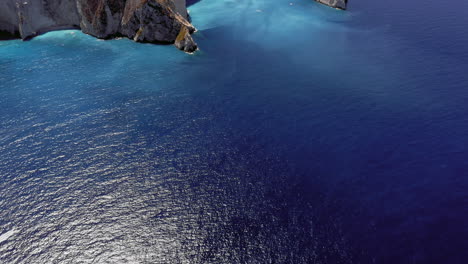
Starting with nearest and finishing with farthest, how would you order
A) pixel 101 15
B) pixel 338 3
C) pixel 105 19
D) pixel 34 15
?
1. pixel 101 15
2. pixel 105 19
3. pixel 34 15
4. pixel 338 3

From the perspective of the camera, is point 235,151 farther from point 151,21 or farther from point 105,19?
point 105,19

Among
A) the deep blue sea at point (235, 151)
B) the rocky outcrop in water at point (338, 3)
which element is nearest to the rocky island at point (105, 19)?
the deep blue sea at point (235, 151)

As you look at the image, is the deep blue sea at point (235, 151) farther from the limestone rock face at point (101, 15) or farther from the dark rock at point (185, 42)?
the limestone rock face at point (101, 15)

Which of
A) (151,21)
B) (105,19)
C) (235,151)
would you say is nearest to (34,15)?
(105,19)

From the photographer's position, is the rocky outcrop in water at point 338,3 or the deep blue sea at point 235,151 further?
the rocky outcrop in water at point 338,3

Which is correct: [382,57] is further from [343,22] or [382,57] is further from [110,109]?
[110,109]

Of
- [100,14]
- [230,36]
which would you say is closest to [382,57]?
[230,36]
